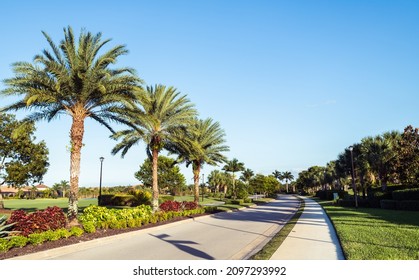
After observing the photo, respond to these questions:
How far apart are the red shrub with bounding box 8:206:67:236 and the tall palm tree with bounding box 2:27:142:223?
1.78 metres

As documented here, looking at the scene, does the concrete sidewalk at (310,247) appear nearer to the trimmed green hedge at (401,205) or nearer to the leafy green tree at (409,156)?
the trimmed green hedge at (401,205)

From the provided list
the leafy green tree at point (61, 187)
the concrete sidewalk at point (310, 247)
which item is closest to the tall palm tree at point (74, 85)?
the concrete sidewalk at point (310, 247)

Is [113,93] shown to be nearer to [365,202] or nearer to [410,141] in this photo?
[365,202]

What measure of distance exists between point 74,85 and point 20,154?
20503 mm

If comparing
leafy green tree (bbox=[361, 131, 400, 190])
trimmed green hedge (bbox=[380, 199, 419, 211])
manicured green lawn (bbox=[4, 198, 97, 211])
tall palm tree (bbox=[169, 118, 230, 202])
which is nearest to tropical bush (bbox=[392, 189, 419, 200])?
trimmed green hedge (bbox=[380, 199, 419, 211])

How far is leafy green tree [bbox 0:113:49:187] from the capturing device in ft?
94.5

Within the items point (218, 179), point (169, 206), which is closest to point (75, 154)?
point (169, 206)

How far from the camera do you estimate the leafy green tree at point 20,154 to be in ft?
94.5

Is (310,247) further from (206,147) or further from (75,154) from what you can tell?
(206,147)

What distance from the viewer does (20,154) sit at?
3077cm

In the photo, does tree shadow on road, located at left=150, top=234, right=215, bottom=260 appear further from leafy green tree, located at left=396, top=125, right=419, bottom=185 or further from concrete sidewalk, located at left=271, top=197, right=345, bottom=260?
leafy green tree, located at left=396, top=125, right=419, bottom=185

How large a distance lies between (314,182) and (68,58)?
8935 cm

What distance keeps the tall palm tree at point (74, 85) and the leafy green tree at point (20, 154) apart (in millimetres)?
15234
